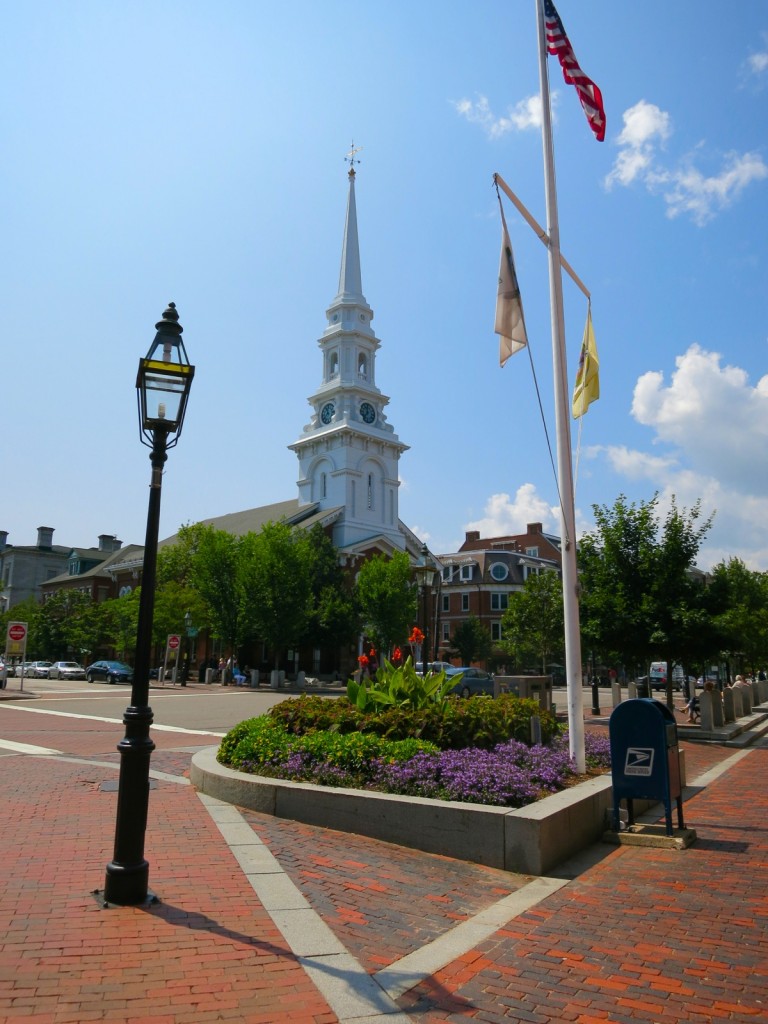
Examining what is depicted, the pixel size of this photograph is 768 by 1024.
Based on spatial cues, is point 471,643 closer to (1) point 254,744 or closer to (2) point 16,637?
(2) point 16,637

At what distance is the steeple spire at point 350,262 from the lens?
230ft

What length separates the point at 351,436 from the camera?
64.4 meters

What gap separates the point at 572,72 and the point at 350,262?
63.0 meters

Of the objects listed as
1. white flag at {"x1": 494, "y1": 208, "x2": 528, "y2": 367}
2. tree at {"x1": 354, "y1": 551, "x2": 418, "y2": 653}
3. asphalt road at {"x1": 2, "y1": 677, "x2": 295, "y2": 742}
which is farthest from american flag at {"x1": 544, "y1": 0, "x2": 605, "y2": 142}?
tree at {"x1": 354, "y1": 551, "x2": 418, "y2": 653}

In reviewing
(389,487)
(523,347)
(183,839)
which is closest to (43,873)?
(183,839)

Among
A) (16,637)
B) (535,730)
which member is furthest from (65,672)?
(535,730)

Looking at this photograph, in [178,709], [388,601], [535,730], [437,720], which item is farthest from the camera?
[388,601]

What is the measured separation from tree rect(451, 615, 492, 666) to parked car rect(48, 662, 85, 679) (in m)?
29.3

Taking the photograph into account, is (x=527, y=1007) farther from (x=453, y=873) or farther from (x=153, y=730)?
(x=153, y=730)

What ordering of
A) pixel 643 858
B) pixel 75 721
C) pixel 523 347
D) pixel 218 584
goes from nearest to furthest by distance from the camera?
pixel 643 858 → pixel 523 347 → pixel 75 721 → pixel 218 584

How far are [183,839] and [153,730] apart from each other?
1092 cm

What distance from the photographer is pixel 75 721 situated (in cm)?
1973

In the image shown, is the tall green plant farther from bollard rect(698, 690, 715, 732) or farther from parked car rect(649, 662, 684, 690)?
parked car rect(649, 662, 684, 690)

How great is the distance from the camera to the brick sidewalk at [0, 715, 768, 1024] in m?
4.00
